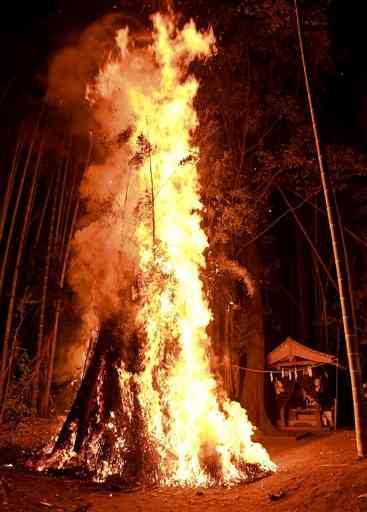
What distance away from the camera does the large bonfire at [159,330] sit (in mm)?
8508

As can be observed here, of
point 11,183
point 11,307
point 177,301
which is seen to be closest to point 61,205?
point 11,183

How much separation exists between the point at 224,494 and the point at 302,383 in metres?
8.26

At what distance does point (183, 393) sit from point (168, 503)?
7.16 ft

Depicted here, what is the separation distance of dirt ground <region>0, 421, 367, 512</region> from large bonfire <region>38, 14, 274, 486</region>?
1.67 ft

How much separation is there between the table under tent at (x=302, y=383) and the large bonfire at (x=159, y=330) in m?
5.98

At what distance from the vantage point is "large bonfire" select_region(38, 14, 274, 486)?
8.51 meters

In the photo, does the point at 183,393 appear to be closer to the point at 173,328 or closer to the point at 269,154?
the point at 173,328

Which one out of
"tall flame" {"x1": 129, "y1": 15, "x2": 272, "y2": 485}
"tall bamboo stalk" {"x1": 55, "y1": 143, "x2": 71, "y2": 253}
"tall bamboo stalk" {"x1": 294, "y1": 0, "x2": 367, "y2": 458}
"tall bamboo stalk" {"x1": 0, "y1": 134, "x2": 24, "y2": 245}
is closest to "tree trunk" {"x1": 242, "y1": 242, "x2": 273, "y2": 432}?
"tall flame" {"x1": 129, "y1": 15, "x2": 272, "y2": 485}

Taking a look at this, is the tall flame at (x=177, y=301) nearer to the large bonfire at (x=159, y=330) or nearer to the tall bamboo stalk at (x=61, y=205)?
the large bonfire at (x=159, y=330)

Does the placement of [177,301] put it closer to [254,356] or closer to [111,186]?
[111,186]

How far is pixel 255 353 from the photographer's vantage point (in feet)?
52.2

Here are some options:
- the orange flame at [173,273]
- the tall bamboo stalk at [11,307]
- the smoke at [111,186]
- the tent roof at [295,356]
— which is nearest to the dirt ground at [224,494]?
the orange flame at [173,273]

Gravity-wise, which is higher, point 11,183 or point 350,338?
point 11,183

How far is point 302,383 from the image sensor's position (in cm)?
1530
